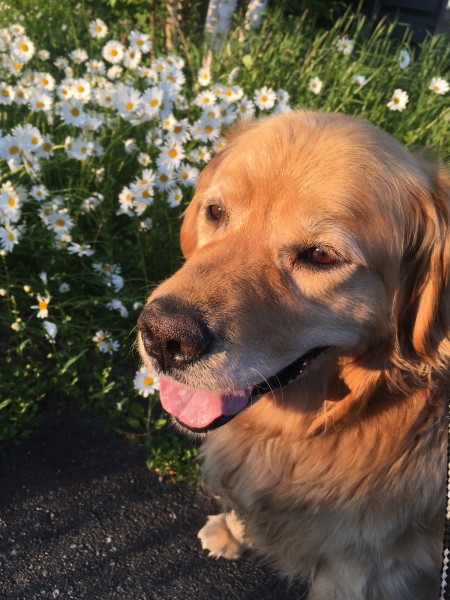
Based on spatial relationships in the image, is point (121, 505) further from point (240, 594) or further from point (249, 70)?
point (249, 70)

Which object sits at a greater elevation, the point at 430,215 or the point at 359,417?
the point at 430,215

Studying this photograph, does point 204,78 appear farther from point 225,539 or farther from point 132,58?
point 225,539

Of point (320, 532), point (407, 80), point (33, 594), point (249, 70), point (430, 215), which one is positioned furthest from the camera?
point (407, 80)

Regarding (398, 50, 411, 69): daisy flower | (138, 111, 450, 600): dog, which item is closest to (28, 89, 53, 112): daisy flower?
(138, 111, 450, 600): dog

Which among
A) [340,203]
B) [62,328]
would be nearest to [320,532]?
[340,203]

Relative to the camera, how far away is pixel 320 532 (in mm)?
2059

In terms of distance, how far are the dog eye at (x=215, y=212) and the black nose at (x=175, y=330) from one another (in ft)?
1.66

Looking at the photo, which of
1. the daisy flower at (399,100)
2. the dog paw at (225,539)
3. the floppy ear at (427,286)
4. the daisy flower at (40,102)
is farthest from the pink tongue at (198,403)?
the daisy flower at (399,100)

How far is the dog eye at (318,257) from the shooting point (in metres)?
1.71

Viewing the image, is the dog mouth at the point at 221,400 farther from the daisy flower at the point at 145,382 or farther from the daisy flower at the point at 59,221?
the daisy flower at the point at 59,221

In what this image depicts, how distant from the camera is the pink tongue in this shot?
1815mm

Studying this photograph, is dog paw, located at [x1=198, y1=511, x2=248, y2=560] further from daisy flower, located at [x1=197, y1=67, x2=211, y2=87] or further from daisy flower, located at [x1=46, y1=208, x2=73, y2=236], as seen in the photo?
daisy flower, located at [x1=197, y1=67, x2=211, y2=87]

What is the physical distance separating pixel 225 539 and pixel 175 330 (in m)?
1.50

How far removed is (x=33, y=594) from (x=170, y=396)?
1.17 metres
